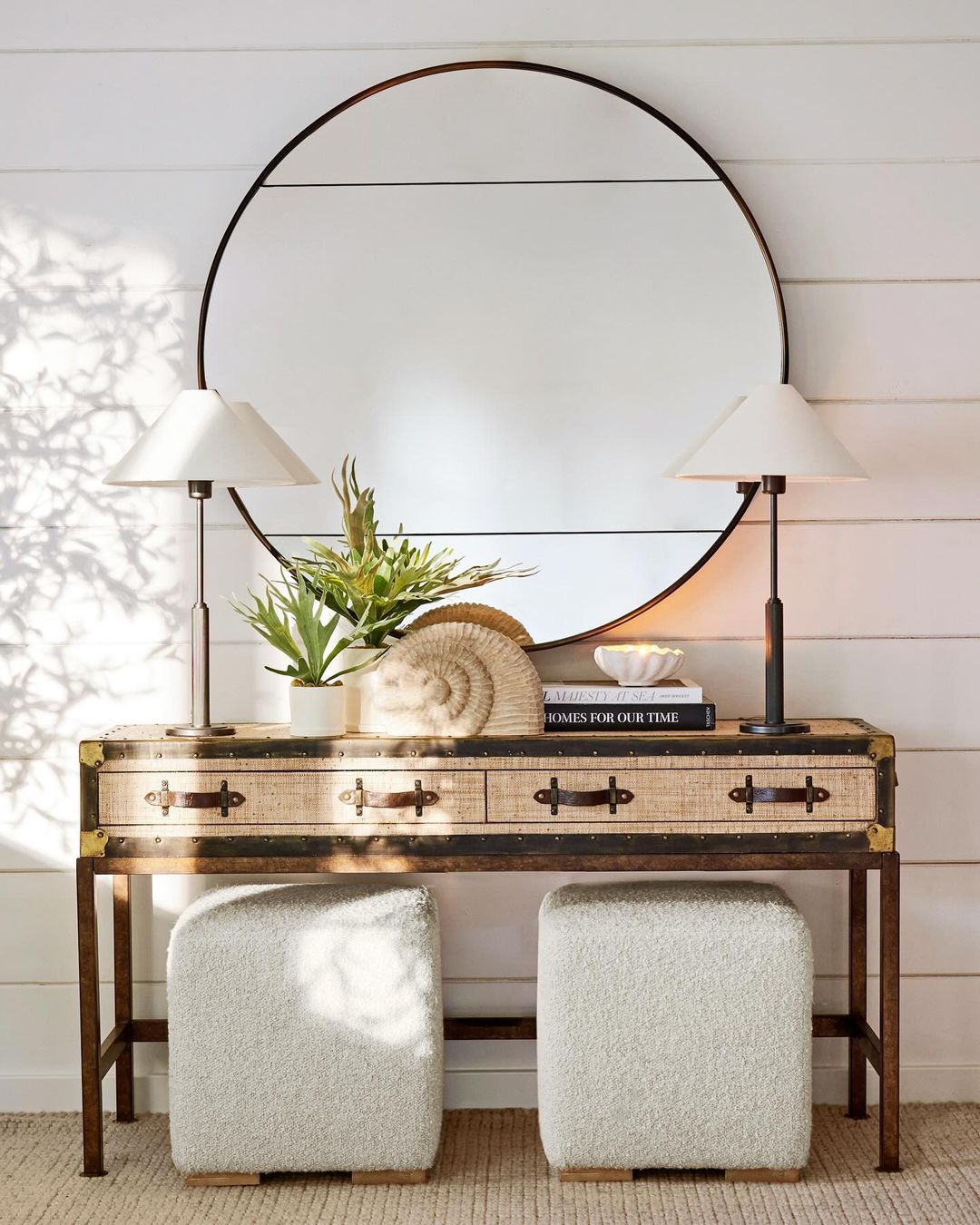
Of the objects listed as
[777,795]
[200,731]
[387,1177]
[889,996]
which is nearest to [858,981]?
[889,996]

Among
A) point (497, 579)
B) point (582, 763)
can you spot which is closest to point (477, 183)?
point (497, 579)

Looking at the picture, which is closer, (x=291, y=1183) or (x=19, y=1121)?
(x=291, y=1183)

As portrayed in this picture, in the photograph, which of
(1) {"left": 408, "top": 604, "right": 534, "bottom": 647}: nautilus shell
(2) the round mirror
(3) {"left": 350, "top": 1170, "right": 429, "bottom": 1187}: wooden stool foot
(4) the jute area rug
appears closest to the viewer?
(4) the jute area rug

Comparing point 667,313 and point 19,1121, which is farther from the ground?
point 667,313

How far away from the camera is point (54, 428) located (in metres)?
2.22

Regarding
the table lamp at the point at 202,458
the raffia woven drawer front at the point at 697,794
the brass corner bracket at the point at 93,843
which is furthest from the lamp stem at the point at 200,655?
the raffia woven drawer front at the point at 697,794

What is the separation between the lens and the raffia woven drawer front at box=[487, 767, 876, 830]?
6.14ft

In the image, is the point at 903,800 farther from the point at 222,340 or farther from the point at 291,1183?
the point at 222,340

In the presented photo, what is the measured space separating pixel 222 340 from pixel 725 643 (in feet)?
3.59

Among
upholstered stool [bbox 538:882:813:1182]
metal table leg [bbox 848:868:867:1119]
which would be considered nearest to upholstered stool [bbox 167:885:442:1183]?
upholstered stool [bbox 538:882:813:1182]

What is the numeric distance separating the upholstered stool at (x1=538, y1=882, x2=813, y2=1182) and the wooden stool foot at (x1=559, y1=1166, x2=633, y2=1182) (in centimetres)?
4

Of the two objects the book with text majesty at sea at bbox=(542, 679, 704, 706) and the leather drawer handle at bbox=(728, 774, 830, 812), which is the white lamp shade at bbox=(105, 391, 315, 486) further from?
the leather drawer handle at bbox=(728, 774, 830, 812)

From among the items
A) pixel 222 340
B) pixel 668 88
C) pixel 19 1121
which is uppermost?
pixel 668 88

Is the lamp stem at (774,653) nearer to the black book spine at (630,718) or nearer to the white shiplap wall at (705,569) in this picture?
the black book spine at (630,718)
